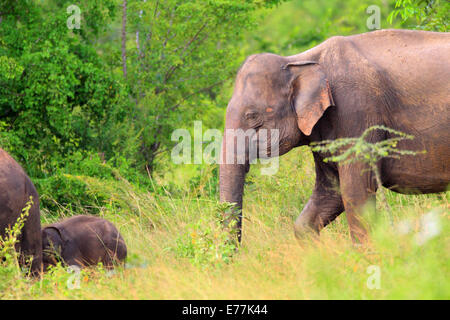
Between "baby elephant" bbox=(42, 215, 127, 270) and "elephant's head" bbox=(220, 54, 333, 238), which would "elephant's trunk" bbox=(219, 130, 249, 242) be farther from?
"baby elephant" bbox=(42, 215, 127, 270)

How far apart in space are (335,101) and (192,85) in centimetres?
713

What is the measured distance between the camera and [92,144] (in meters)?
12.7

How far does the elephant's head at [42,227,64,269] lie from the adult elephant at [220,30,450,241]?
191cm

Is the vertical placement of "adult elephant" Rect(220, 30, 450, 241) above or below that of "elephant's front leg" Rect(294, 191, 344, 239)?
above

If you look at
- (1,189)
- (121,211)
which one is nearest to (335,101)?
(1,189)

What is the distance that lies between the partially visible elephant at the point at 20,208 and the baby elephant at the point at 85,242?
0.50 metres

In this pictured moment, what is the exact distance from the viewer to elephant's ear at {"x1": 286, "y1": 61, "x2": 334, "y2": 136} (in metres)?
7.29

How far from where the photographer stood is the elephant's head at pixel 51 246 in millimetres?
8172

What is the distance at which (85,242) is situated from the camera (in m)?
8.59

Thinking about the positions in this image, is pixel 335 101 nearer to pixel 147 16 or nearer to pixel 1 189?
pixel 1 189
